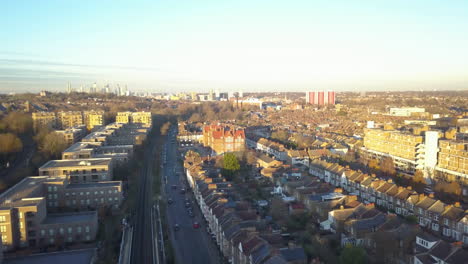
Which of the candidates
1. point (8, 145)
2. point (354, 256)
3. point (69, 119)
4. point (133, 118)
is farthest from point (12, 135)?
point (354, 256)

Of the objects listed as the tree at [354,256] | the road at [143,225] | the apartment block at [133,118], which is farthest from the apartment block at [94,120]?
the tree at [354,256]

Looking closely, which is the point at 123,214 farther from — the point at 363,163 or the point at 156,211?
the point at 363,163

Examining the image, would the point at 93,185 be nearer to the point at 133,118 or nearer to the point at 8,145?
the point at 8,145

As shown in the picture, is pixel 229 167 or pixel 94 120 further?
pixel 94 120

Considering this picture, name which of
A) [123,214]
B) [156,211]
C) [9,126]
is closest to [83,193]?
[123,214]

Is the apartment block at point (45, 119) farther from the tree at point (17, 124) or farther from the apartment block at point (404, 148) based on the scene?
the apartment block at point (404, 148)

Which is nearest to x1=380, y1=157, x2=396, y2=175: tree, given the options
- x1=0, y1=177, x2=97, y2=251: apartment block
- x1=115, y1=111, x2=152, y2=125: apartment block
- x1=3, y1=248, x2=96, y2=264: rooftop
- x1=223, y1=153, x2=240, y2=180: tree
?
x1=223, y1=153, x2=240, y2=180: tree

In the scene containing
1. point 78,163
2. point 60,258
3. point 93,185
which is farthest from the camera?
point 78,163
